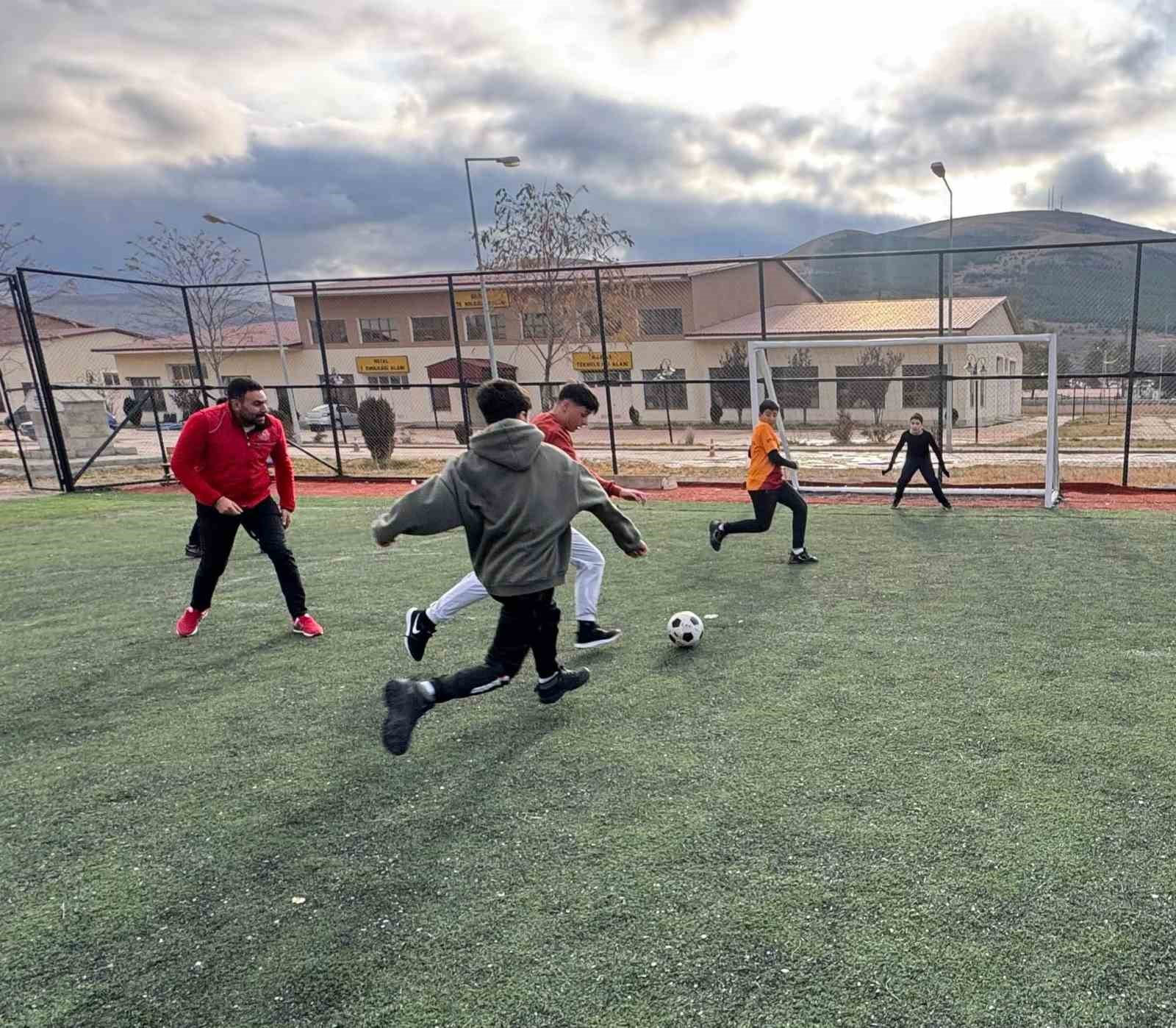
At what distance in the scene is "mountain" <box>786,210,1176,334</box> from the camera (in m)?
11.2

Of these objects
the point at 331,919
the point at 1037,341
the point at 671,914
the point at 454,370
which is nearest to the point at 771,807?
the point at 671,914

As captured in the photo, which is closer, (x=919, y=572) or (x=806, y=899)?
(x=806, y=899)

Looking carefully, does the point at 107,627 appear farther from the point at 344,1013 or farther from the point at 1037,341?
the point at 1037,341

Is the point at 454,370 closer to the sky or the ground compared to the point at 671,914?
closer to the sky

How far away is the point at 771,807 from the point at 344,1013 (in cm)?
174

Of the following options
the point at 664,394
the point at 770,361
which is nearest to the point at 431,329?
the point at 664,394

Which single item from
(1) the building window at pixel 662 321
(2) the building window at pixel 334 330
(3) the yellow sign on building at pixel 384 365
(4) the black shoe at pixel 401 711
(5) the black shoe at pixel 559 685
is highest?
(2) the building window at pixel 334 330

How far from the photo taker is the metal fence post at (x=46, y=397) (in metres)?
13.7

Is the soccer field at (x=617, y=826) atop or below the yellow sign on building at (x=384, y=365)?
below

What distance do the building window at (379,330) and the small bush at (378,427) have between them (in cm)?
1492

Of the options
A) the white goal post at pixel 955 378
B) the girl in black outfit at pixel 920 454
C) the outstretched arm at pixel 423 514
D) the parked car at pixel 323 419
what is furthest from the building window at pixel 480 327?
the outstretched arm at pixel 423 514

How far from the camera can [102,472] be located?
1747 centimetres

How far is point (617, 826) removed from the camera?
3039 millimetres

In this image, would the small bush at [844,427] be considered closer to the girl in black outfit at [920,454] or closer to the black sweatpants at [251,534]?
the girl in black outfit at [920,454]
